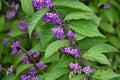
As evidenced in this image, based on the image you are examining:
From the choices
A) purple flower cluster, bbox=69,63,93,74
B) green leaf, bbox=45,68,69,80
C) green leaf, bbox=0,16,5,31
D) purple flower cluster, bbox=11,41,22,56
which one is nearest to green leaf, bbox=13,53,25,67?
purple flower cluster, bbox=11,41,22,56

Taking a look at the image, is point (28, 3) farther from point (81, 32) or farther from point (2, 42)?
point (2, 42)

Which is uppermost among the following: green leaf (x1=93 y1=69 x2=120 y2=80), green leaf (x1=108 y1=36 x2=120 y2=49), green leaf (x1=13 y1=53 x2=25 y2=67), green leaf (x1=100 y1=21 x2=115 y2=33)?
green leaf (x1=93 y1=69 x2=120 y2=80)

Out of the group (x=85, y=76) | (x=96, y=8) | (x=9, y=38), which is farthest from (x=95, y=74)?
(x=96, y=8)

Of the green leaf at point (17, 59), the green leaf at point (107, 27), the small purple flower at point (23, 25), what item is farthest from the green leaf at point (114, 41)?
the green leaf at point (17, 59)

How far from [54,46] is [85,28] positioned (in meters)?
0.31

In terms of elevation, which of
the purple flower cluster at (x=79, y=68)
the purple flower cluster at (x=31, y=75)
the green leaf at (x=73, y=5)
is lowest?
the purple flower cluster at (x=31, y=75)

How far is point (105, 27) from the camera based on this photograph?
157 inches

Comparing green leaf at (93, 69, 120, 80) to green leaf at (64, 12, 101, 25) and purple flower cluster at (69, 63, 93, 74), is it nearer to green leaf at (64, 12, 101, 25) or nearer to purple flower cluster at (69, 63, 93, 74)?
purple flower cluster at (69, 63, 93, 74)

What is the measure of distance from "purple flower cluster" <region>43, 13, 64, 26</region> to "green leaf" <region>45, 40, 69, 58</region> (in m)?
0.16

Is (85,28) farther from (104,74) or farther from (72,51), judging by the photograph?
(104,74)

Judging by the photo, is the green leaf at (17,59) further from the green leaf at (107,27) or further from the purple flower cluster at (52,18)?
the green leaf at (107,27)

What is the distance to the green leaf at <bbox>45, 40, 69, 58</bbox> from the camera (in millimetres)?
2336

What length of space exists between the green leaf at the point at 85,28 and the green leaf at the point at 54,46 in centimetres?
13

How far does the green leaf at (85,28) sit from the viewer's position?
2452mm
